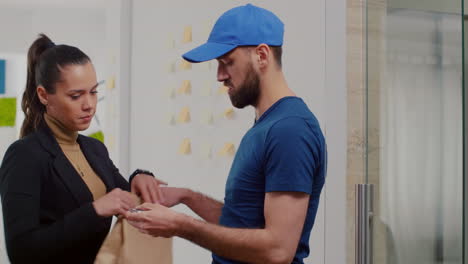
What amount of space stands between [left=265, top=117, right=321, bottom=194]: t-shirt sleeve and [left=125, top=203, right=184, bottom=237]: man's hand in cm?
21

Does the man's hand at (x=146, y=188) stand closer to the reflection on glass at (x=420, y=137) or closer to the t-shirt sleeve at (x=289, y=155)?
the t-shirt sleeve at (x=289, y=155)

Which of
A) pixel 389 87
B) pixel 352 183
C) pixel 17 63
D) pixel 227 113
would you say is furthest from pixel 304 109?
pixel 17 63

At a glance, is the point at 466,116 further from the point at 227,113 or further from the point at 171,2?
the point at 171,2

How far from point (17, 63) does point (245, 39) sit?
4.82 m

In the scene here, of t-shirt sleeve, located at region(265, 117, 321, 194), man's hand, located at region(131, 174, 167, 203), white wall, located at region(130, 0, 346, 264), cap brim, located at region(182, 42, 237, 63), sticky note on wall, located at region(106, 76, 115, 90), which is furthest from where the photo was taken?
sticky note on wall, located at region(106, 76, 115, 90)

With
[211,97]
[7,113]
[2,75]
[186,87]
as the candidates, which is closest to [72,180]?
[211,97]

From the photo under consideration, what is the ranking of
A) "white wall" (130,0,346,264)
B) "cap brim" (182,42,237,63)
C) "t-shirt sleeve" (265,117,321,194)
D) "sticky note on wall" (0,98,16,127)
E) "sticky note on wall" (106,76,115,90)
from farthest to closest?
"sticky note on wall" (0,98,16,127) → "sticky note on wall" (106,76,115,90) → "white wall" (130,0,346,264) → "cap brim" (182,42,237,63) → "t-shirt sleeve" (265,117,321,194)

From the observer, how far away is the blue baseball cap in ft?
4.54

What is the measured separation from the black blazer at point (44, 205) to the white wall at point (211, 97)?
0.87 m

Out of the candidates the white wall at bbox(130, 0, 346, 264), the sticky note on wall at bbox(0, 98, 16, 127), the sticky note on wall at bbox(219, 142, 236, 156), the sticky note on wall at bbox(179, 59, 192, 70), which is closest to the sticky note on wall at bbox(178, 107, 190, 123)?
the white wall at bbox(130, 0, 346, 264)

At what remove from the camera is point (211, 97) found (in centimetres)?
277

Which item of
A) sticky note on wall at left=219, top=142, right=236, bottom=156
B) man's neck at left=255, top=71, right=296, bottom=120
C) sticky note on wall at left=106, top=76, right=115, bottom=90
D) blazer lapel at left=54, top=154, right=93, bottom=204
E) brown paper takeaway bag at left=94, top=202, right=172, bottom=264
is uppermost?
sticky note on wall at left=106, top=76, right=115, bottom=90

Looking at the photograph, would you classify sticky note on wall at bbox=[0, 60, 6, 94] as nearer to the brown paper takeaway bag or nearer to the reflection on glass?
the brown paper takeaway bag

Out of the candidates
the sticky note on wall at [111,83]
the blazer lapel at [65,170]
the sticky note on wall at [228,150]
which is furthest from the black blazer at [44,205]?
the sticky note on wall at [111,83]
